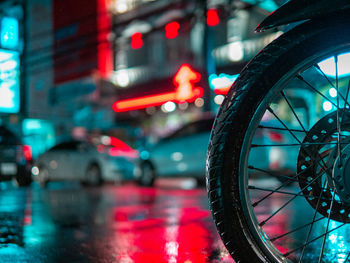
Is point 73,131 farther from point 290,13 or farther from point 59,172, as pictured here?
point 290,13

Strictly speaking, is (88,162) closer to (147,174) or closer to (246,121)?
(147,174)

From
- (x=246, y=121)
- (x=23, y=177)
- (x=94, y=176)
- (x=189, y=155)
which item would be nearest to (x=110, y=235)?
(x=246, y=121)

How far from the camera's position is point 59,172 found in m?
13.9

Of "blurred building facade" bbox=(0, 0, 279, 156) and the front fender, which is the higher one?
"blurred building facade" bbox=(0, 0, 279, 156)

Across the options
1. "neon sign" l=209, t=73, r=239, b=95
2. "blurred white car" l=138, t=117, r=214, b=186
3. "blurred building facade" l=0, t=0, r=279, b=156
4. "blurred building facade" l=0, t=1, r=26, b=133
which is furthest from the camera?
"blurred building facade" l=0, t=0, r=279, b=156

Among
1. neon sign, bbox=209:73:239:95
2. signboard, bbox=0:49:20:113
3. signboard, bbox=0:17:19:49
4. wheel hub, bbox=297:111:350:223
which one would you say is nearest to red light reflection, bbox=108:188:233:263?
wheel hub, bbox=297:111:350:223

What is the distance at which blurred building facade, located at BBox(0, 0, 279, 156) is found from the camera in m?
20.6

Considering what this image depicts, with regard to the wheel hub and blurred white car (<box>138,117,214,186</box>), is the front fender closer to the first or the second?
the wheel hub

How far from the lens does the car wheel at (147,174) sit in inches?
456

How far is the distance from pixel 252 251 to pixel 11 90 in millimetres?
14619

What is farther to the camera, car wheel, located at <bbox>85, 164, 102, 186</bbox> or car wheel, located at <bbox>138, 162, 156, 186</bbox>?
car wheel, located at <bbox>85, 164, 102, 186</bbox>

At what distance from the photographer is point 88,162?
13.1m

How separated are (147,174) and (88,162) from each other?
2199 mm

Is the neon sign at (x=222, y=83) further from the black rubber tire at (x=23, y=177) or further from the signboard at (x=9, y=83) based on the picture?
the black rubber tire at (x=23, y=177)
